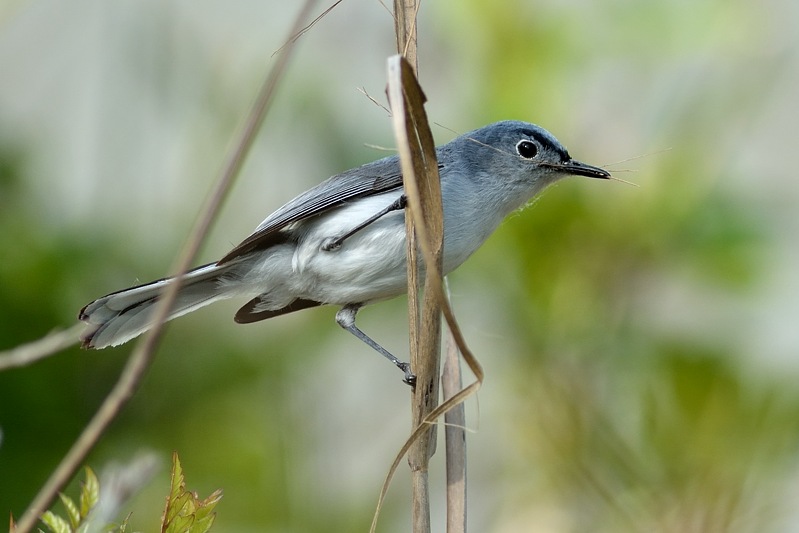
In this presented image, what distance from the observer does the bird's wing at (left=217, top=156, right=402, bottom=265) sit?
64.2 inches

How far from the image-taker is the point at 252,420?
2021 millimetres

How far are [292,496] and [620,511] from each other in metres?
0.71

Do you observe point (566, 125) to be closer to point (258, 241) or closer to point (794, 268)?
point (794, 268)

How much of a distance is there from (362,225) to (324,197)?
94mm

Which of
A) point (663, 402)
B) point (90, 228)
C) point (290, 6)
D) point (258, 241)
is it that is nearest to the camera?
point (258, 241)

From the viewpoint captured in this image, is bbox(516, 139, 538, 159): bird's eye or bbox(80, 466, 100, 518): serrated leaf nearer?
bbox(80, 466, 100, 518): serrated leaf

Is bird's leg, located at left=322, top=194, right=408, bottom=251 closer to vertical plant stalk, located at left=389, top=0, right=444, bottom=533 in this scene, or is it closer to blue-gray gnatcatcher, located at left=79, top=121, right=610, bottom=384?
blue-gray gnatcatcher, located at left=79, top=121, right=610, bottom=384

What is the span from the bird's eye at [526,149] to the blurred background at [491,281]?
0.19 metres

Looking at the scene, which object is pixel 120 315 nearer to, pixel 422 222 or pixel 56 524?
pixel 56 524

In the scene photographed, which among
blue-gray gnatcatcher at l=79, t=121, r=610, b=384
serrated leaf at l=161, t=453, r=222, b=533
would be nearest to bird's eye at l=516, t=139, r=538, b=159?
blue-gray gnatcatcher at l=79, t=121, r=610, b=384

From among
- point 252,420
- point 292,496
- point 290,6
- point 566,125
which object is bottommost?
point 292,496

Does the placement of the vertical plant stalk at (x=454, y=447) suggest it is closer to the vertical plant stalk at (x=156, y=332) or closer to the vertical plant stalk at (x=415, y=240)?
the vertical plant stalk at (x=415, y=240)

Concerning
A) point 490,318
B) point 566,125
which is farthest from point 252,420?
point 566,125

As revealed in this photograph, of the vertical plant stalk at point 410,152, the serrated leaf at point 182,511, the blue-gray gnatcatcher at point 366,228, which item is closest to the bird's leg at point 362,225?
the blue-gray gnatcatcher at point 366,228
